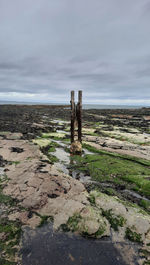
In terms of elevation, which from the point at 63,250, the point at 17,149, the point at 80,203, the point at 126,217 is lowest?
the point at 63,250

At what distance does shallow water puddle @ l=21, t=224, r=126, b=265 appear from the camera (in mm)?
4629

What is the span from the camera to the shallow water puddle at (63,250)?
4629mm

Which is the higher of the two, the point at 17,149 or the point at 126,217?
the point at 17,149

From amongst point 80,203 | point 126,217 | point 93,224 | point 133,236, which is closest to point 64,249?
point 93,224

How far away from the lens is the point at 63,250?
497 centimetres

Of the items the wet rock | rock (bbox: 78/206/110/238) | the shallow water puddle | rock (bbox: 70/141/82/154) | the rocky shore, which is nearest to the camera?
the shallow water puddle

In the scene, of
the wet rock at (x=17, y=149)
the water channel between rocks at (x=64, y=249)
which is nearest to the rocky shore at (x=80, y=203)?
the water channel between rocks at (x=64, y=249)

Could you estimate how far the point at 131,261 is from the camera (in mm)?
4668

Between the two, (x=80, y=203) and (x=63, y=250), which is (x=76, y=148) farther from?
(x=63, y=250)

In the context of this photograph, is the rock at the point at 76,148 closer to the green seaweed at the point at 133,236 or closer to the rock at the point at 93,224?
the rock at the point at 93,224

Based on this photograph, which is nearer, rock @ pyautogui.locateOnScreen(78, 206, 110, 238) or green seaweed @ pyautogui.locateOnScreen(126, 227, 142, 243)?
green seaweed @ pyautogui.locateOnScreen(126, 227, 142, 243)

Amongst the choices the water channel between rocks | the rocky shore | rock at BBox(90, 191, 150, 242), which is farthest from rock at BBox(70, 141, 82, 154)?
the water channel between rocks

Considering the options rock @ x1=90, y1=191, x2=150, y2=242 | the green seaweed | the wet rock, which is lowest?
the green seaweed

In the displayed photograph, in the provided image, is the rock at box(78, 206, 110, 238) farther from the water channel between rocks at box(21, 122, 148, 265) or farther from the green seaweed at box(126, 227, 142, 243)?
the green seaweed at box(126, 227, 142, 243)
